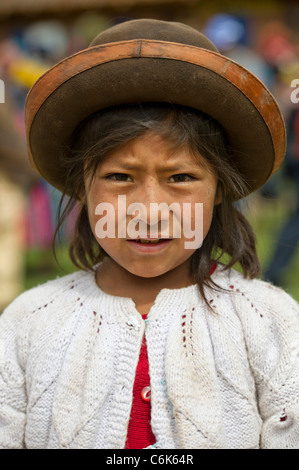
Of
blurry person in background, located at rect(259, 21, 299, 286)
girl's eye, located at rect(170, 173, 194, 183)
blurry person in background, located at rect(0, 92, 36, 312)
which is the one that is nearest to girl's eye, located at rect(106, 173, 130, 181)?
girl's eye, located at rect(170, 173, 194, 183)

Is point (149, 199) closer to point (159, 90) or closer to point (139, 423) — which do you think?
point (159, 90)

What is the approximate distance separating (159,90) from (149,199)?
0.27 metres

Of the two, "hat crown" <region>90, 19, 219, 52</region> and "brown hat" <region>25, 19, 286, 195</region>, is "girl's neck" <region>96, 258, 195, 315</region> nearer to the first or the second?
"brown hat" <region>25, 19, 286, 195</region>

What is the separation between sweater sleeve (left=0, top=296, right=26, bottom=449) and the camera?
150 cm

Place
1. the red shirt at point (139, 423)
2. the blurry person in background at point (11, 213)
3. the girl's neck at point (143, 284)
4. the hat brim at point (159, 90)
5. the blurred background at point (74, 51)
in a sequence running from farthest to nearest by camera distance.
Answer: the blurred background at point (74, 51) → the blurry person in background at point (11, 213) → the girl's neck at point (143, 284) → the red shirt at point (139, 423) → the hat brim at point (159, 90)

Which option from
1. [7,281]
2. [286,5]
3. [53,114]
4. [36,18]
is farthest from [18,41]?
[53,114]

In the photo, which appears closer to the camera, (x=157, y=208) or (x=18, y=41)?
(x=157, y=208)

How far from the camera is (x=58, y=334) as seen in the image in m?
1.52

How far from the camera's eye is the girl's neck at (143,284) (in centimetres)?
158

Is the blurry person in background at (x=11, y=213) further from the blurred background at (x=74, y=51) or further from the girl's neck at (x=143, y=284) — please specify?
the girl's neck at (x=143, y=284)

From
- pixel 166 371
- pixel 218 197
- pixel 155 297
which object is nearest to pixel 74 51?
pixel 218 197

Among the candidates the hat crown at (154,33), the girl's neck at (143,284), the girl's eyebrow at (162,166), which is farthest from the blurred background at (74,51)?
the hat crown at (154,33)

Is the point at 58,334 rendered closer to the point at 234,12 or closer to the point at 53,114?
the point at 53,114
